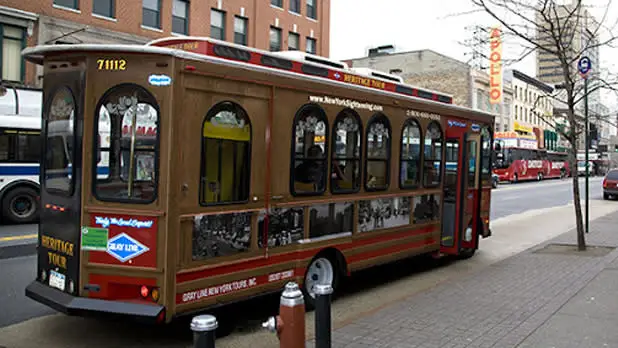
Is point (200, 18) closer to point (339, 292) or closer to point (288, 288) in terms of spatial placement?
point (339, 292)

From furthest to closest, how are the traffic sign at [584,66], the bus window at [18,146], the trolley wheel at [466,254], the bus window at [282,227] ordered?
the bus window at [18,146], the traffic sign at [584,66], the trolley wheel at [466,254], the bus window at [282,227]

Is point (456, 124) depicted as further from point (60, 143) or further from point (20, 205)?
point (20, 205)

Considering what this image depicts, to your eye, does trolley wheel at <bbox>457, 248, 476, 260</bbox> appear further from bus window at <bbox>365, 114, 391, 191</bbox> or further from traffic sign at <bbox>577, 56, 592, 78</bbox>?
traffic sign at <bbox>577, 56, 592, 78</bbox>

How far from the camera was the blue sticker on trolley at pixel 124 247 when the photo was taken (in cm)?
490

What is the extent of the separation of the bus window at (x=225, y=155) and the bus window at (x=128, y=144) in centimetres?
48

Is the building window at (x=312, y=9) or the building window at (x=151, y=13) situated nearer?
the building window at (x=151, y=13)

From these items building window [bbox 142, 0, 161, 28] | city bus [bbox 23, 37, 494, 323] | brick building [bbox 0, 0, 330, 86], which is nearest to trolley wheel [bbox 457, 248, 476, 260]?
city bus [bbox 23, 37, 494, 323]

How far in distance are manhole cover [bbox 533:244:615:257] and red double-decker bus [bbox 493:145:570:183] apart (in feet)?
94.7

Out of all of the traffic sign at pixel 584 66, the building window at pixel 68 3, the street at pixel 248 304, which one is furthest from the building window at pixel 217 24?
the traffic sign at pixel 584 66

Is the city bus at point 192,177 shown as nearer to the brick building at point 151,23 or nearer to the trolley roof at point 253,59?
the trolley roof at point 253,59

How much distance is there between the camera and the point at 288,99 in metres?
6.04

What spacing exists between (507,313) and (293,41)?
91.7 feet

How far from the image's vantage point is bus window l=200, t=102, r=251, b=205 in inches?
205

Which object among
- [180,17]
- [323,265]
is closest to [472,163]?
[323,265]
